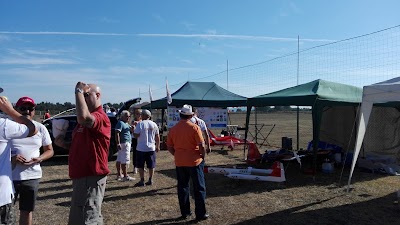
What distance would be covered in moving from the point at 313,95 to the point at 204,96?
23.7ft

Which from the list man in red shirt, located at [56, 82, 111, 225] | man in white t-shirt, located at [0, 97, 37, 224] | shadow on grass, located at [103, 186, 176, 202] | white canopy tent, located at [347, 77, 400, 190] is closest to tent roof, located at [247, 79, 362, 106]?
white canopy tent, located at [347, 77, 400, 190]

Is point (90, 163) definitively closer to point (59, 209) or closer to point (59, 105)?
point (59, 209)

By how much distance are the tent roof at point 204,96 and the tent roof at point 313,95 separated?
4465 mm

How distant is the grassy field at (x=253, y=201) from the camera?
5.68 meters

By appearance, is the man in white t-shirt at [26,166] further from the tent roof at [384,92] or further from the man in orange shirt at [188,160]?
the tent roof at [384,92]

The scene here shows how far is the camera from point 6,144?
2846mm

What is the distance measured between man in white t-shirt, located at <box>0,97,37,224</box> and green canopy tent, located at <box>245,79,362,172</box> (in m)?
7.04

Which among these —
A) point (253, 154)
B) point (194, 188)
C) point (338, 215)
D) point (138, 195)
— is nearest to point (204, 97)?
point (253, 154)

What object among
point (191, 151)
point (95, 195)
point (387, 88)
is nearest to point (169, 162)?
point (191, 151)

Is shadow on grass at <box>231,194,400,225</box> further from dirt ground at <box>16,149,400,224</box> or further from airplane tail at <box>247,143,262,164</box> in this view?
airplane tail at <box>247,143,262,164</box>

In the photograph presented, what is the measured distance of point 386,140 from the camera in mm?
11547

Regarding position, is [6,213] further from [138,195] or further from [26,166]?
[138,195]

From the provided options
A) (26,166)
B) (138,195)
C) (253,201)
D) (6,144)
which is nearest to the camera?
(6,144)

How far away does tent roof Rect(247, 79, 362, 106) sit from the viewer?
8.90 metres
